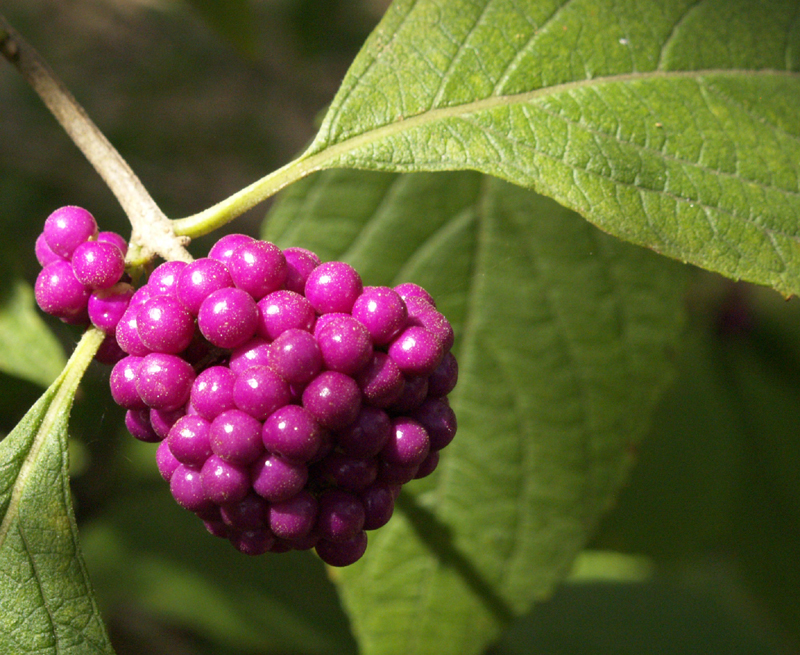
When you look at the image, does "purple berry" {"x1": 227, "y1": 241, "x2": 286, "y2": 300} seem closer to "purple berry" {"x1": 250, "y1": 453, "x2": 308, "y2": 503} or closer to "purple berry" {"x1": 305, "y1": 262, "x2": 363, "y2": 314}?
"purple berry" {"x1": 305, "y1": 262, "x2": 363, "y2": 314}

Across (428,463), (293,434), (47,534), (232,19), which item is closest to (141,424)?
(47,534)

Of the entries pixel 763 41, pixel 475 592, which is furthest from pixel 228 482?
pixel 763 41

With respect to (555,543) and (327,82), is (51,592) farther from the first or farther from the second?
(327,82)

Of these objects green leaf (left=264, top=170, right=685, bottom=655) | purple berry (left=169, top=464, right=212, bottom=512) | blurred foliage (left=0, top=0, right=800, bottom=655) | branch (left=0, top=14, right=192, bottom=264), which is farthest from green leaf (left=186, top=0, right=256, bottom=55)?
purple berry (left=169, top=464, right=212, bottom=512)

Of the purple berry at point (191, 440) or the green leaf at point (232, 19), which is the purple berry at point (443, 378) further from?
the green leaf at point (232, 19)

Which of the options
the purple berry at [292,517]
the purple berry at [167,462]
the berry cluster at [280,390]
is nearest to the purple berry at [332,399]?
the berry cluster at [280,390]

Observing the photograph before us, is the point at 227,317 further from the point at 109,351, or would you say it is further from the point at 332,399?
the point at 109,351
